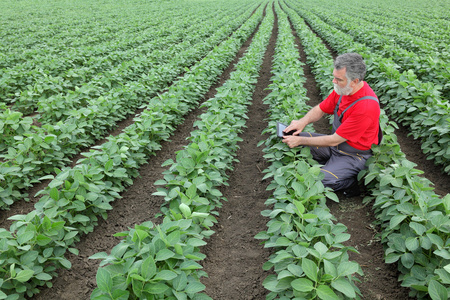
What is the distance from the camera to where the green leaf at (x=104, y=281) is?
1535 mm

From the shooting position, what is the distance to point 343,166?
10.2ft

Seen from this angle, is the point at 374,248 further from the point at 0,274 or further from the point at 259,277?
the point at 0,274

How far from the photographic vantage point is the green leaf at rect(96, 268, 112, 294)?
1.54m

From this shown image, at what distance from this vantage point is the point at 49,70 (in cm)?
704

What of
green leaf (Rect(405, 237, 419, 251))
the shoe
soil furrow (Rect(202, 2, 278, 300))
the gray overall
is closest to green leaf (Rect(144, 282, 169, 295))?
soil furrow (Rect(202, 2, 278, 300))

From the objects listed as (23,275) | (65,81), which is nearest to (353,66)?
(23,275)

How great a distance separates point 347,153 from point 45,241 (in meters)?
2.96

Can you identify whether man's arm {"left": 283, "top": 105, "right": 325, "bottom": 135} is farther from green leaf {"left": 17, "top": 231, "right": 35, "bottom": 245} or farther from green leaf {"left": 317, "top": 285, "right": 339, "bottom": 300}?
green leaf {"left": 17, "top": 231, "right": 35, "bottom": 245}

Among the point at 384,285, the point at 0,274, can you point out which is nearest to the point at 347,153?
the point at 384,285

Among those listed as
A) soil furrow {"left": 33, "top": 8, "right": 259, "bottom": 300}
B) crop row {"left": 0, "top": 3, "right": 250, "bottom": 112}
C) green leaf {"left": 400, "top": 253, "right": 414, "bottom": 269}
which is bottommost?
soil furrow {"left": 33, "top": 8, "right": 259, "bottom": 300}

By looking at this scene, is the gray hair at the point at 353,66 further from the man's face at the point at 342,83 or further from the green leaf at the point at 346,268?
the green leaf at the point at 346,268

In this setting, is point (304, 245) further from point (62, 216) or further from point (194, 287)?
point (62, 216)

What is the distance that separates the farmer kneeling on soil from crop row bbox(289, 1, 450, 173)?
3.54ft

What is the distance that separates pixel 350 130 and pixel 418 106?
76.9 inches
